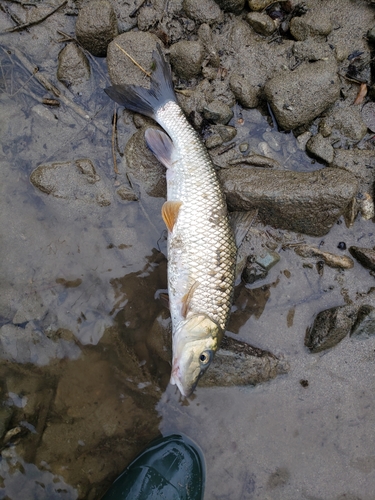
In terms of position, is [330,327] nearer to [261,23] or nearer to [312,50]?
[312,50]

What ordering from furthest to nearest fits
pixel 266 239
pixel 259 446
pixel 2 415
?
pixel 266 239
pixel 259 446
pixel 2 415

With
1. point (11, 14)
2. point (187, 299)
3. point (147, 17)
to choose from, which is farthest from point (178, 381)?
point (11, 14)

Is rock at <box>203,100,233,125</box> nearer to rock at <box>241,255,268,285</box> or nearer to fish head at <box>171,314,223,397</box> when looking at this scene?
rock at <box>241,255,268,285</box>

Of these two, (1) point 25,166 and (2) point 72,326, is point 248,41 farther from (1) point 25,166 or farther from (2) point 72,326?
(2) point 72,326

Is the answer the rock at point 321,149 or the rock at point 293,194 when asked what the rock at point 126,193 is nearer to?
the rock at point 293,194

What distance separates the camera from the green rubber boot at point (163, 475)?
3.40 metres

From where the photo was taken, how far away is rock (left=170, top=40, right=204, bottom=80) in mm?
3762

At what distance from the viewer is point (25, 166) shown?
379cm

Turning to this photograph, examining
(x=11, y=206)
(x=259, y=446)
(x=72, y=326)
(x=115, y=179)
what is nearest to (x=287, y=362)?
(x=259, y=446)

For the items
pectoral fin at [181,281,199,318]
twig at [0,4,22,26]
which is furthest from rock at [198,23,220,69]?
pectoral fin at [181,281,199,318]

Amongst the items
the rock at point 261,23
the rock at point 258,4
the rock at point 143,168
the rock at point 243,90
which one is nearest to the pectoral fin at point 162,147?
the rock at point 143,168

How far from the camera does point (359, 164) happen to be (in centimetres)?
390

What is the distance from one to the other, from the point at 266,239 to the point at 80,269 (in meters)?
1.91

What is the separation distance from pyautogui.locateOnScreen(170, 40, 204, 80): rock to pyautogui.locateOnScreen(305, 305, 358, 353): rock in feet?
9.22
